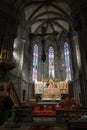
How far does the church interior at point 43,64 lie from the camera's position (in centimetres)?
746

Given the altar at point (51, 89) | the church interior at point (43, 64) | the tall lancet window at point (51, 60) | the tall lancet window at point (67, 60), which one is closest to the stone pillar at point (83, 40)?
the church interior at point (43, 64)

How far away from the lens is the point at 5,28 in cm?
1155

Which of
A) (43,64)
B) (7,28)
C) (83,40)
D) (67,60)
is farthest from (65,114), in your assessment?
(43,64)

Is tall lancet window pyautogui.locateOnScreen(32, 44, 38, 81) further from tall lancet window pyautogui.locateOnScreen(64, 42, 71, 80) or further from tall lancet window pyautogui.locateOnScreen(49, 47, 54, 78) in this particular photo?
tall lancet window pyautogui.locateOnScreen(64, 42, 71, 80)

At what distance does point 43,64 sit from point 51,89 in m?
6.54

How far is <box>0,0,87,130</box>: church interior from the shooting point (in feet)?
24.5

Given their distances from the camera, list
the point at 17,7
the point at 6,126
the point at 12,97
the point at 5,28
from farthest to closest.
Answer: the point at 17,7
the point at 5,28
the point at 12,97
the point at 6,126

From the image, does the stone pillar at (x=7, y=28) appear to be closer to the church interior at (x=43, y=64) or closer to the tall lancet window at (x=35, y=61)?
the church interior at (x=43, y=64)

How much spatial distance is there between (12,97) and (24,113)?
1430mm

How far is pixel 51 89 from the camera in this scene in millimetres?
16703

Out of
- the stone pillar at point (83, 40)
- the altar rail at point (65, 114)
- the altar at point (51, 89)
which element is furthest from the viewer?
the altar at point (51, 89)

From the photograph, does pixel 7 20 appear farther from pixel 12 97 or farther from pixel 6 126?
pixel 6 126

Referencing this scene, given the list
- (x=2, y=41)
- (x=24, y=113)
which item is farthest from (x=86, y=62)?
(x=2, y=41)

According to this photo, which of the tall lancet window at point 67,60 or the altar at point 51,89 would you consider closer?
the altar at point 51,89
